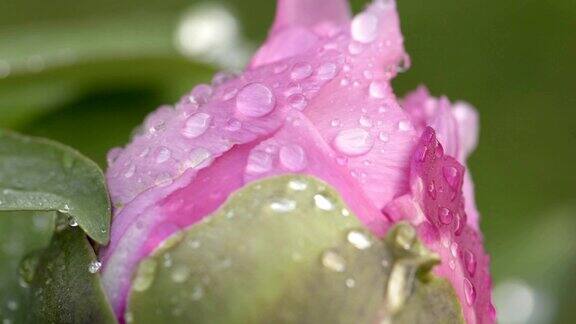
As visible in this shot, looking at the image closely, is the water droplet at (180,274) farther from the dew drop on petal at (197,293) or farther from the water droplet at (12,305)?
the water droplet at (12,305)

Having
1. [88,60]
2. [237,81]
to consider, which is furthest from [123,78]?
[237,81]

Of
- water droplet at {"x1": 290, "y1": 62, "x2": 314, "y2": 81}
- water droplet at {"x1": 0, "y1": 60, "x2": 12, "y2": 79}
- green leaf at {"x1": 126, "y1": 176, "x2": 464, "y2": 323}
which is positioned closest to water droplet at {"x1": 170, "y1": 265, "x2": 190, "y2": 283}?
green leaf at {"x1": 126, "y1": 176, "x2": 464, "y2": 323}

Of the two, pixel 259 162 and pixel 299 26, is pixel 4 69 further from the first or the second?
pixel 259 162

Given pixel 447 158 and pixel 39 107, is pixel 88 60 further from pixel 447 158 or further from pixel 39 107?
pixel 447 158

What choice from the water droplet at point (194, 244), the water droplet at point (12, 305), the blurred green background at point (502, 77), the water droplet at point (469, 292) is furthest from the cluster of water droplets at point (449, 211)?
the blurred green background at point (502, 77)

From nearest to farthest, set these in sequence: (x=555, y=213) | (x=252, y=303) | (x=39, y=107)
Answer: (x=252, y=303)
(x=39, y=107)
(x=555, y=213)

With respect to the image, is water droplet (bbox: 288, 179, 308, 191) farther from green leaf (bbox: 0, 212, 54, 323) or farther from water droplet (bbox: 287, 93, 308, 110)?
green leaf (bbox: 0, 212, 54, 323)
